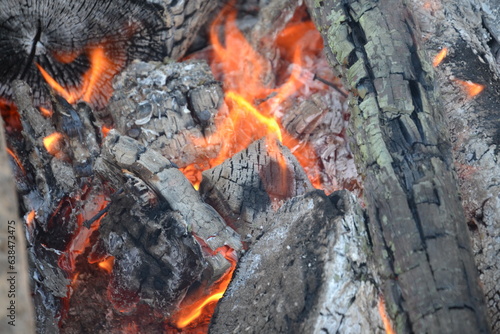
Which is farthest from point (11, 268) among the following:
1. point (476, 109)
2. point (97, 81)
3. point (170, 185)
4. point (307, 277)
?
point (476, 109)

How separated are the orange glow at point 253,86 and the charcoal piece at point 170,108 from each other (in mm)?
59

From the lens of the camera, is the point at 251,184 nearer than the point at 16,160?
Yes

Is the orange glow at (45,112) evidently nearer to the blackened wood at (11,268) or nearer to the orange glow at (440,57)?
the blackened wood at (11,268)

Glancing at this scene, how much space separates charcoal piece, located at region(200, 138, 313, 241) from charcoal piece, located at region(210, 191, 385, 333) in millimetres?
355

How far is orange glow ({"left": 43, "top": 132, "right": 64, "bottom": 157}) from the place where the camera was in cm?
303

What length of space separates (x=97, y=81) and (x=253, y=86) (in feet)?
3.48

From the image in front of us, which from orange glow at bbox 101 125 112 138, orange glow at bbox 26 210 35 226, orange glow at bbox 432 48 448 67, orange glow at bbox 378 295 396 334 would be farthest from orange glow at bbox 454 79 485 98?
orange glow at bbox 26 210 35 226

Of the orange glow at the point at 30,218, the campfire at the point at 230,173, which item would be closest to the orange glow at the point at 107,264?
the campfire at the point at 230,173

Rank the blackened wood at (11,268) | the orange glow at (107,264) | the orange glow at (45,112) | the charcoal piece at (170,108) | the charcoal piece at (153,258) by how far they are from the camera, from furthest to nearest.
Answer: the orange glow at (45,112) → the charcoal piece at (170,108) → the orange glow at (107,264) → the charcoal piece at (153,258) → the blackened wood at (11,268)

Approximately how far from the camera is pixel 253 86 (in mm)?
3592

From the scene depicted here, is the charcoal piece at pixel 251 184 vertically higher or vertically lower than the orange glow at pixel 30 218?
lower

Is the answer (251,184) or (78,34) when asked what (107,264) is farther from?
(78,34)

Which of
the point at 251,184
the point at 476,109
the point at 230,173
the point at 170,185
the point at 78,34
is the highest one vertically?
the point at 78,34

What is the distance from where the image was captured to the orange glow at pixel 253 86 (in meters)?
3.24
